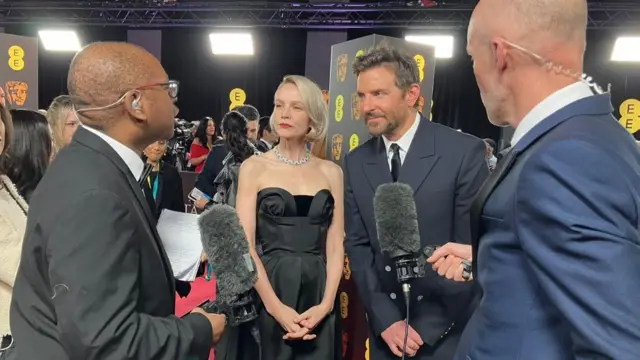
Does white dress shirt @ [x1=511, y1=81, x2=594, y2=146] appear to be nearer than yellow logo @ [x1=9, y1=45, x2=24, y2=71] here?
Yes

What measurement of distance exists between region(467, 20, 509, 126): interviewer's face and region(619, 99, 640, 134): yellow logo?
9.91 metres

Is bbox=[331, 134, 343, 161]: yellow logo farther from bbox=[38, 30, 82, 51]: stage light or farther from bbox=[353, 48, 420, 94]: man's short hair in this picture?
bbox=[38, 30, 82, 51]: stage light

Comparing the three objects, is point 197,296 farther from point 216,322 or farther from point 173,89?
point 173,89

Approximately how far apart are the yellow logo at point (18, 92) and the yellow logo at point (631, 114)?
9307mm

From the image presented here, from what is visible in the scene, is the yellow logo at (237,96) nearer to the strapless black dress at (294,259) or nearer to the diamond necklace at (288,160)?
the diamond necklace at (288,160)

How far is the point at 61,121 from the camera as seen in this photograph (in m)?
2.94

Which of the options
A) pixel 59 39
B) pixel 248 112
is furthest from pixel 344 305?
pixel 59 39

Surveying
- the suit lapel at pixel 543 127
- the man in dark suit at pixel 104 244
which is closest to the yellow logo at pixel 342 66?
the man in dark suit at pixel 104 244

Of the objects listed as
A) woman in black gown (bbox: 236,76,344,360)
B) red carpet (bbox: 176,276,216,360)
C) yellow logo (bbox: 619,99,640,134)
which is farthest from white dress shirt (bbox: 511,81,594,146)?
yellow logo (bbox: 619,99,640,134)

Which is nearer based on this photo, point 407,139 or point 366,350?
point 407,139

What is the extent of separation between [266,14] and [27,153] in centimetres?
776

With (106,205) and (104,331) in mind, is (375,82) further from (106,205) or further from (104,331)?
(104,331)

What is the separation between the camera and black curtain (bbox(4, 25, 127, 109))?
37.2ft

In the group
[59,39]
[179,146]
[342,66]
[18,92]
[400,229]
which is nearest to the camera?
[400,229]
